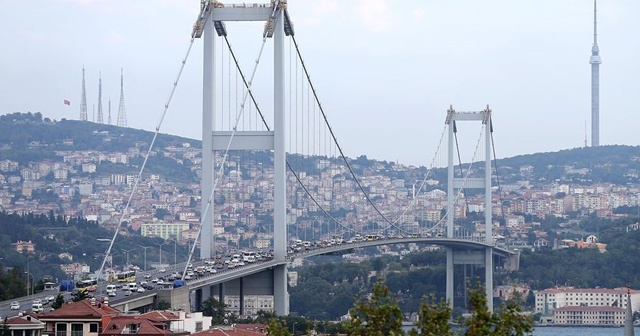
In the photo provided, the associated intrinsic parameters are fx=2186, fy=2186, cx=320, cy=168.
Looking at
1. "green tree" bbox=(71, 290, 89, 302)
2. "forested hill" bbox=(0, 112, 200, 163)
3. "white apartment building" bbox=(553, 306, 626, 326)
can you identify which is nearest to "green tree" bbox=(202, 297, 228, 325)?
"green tree" bbox=(71, 290, 89, 302)

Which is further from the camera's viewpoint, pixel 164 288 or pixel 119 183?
pixel 119 183

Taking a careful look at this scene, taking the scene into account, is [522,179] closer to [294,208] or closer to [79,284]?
[294,208]

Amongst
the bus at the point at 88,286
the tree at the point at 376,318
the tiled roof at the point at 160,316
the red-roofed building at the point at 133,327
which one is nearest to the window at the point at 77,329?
the red-roofed building at the point at 133,327

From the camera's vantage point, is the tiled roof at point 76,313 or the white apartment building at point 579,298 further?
the white apartment building at point 579,298

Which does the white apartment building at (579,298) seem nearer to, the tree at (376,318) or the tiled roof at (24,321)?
the tiled roof at (24,321)

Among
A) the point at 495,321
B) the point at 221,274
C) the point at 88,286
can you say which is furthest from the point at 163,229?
the point at 495,321

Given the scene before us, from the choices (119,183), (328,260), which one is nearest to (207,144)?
(328,260)

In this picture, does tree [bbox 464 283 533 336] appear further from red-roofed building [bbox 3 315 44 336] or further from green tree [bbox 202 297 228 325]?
green tree [bbox 202 297 228 325]
